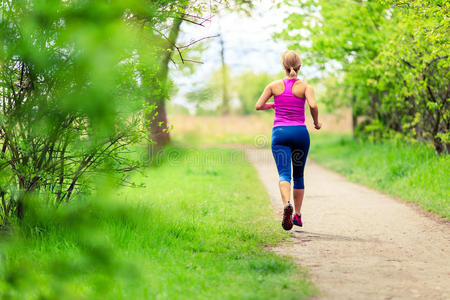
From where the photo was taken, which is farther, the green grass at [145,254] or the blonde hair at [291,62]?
the blonde hair at [291,62]

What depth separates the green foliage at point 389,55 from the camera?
8633 mm

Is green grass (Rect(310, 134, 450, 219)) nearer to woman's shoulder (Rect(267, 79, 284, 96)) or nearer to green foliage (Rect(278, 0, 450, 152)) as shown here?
green foliage (Rect(278, 0, 450, 152))

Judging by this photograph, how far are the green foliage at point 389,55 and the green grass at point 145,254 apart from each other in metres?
4.55

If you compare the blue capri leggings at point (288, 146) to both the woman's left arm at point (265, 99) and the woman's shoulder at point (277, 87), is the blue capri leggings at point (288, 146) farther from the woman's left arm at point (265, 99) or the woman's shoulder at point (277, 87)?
the woman's shoulder at point (277, 87)

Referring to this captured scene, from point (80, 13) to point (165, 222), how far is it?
330 centimetres

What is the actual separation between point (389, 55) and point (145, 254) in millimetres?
8320

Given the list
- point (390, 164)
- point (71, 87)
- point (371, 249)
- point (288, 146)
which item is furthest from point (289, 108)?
point (390, 164)

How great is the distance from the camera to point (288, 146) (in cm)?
577

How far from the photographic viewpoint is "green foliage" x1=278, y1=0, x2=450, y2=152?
863cm

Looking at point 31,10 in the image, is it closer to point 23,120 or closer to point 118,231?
point 23,120

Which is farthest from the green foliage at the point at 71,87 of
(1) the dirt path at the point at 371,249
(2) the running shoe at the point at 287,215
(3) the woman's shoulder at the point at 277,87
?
(1) the dirt path at the point at 371,249

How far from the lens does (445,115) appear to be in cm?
1037

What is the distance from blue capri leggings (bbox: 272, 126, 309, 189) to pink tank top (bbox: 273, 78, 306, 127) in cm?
8

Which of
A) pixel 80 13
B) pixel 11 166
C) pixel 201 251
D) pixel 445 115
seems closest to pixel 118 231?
pixel 201 251
